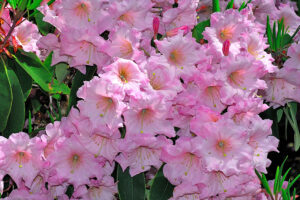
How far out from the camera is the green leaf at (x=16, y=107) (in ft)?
4.50

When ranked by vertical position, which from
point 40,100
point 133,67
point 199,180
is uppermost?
→ point 133,67

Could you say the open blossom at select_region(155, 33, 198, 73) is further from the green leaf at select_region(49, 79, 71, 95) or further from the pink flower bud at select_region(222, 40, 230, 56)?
the green leaf at select_region(49, 79, 71, 95)

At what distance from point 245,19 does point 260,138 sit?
32cm

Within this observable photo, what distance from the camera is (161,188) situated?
1354 mm

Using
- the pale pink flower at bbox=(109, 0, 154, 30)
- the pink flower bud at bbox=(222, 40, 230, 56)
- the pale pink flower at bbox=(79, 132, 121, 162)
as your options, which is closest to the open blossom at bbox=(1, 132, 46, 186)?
the pale pink flower at bbox=(79, 132, 121, 162)

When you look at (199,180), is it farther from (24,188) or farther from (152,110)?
(24,188)

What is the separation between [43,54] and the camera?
1.58 meters

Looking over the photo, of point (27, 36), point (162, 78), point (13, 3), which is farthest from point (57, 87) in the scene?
point (162, 78)

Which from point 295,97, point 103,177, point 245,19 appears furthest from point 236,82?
point 103,177

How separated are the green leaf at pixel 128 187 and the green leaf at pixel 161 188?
0.10ft

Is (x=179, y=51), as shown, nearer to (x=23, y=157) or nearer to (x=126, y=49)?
(x=126, y=49)

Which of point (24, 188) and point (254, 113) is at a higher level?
point (254, 113)

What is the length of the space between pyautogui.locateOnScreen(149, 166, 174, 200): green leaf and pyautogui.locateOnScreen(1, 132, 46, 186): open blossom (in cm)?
29

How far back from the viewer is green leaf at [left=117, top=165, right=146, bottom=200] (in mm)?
1353
